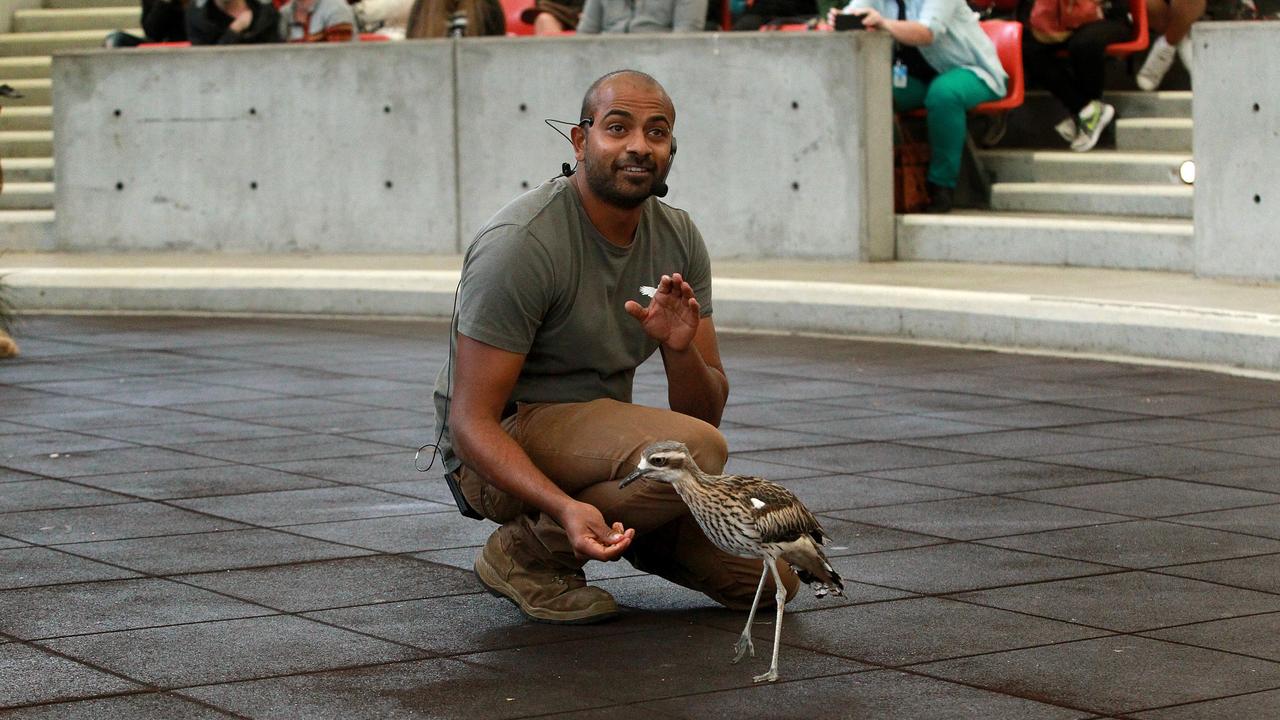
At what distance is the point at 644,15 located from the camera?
14.1 metres

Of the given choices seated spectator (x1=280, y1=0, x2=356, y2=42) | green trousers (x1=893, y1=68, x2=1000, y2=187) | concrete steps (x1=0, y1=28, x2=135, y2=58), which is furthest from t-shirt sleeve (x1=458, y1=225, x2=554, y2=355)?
concrete steps (x1=0, y1=28, x2=135, y2=58)

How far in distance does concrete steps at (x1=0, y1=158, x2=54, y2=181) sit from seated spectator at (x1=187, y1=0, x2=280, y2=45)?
2132 mm

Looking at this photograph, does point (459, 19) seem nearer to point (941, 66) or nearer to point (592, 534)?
point (941, 66)

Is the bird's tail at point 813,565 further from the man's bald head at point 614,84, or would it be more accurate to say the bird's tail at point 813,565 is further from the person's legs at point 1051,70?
the person's legs at point 1051,70

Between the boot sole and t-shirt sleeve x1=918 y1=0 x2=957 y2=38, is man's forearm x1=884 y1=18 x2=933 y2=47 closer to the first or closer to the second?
t-shirt sleeve x1=918 y1=0 x2=957 y2=38

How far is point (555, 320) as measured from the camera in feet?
17.0

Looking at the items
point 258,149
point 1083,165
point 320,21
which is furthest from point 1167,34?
point 258,149

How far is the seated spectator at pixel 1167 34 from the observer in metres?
13.9

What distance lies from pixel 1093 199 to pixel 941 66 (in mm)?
1304

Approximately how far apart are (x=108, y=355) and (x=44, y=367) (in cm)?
58

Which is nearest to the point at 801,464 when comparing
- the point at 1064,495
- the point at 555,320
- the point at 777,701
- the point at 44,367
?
the point at 1064,495

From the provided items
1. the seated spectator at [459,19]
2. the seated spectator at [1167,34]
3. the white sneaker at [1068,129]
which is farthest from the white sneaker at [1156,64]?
the seated spectator at [459,19]

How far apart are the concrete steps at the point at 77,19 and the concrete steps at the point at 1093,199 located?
989 centimetres

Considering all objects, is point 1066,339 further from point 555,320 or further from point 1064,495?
point 555,320
